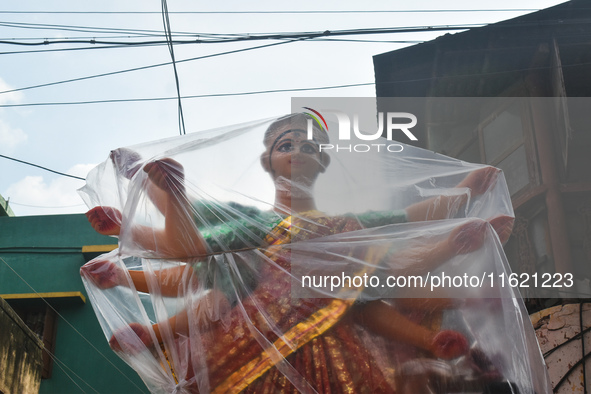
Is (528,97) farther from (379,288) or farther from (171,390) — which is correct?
(171,390)

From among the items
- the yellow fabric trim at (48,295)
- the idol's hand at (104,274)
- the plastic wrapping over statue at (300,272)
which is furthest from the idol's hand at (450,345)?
the yellow fabric trim at (48,295)

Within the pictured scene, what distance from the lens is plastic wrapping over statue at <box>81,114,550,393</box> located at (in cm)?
340

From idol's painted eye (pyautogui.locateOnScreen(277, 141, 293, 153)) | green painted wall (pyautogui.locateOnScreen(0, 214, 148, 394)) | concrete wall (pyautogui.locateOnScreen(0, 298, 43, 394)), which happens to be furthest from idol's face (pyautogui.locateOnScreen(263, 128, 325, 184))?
green painted wall (pyautogui.locateOnScreen(0, 214, 148, 394))

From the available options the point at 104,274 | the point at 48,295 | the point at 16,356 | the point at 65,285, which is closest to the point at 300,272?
the point at 104,274

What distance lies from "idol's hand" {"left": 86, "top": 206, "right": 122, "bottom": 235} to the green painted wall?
1027 cm

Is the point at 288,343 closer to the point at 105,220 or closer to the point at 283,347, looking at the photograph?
the point at 283,347

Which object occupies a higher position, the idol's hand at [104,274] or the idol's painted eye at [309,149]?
the idol's painted eye at [309,149]

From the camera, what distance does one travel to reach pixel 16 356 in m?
5.69

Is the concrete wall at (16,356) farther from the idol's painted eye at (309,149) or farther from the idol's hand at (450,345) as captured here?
the idol's hand at (450,345)

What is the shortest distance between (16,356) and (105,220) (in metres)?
2.41

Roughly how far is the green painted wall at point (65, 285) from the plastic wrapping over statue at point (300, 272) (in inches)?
410

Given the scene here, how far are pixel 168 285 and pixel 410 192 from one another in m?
1.43

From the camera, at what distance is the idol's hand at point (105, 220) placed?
392 centimetres

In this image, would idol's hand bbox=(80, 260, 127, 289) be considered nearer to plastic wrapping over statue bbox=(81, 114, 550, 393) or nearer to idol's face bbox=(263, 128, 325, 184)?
plastic wrapping over statue bbox=(81, 114, 550, 393)
